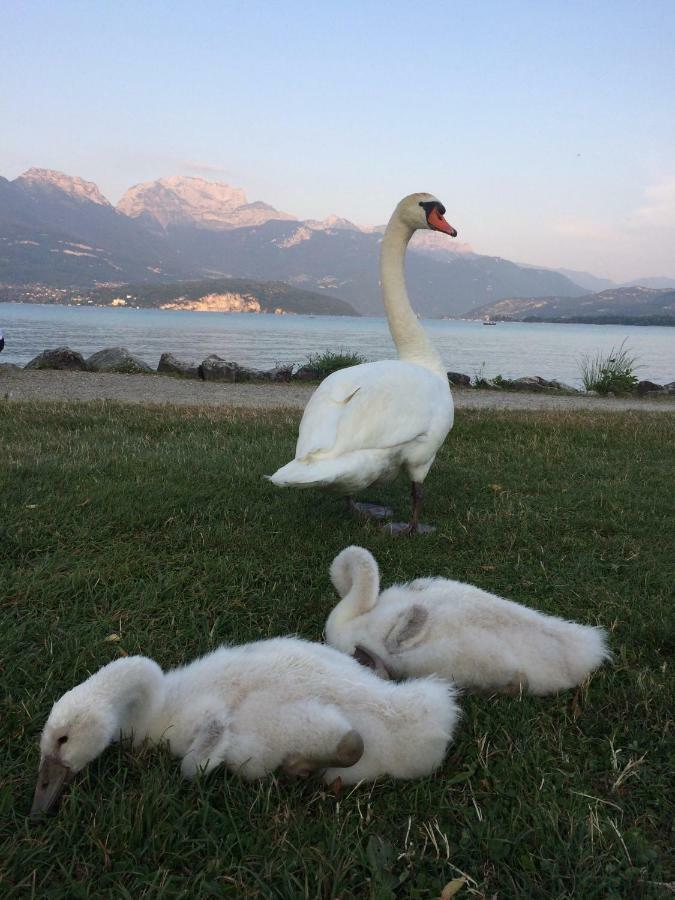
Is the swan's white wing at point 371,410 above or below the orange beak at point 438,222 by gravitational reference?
below

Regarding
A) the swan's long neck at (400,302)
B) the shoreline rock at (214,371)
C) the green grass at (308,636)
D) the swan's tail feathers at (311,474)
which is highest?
the swan's long neck at (400,302)

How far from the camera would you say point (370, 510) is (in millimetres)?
5434

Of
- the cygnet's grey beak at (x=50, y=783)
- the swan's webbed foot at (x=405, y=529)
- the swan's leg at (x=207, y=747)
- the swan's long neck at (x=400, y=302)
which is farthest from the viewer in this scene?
the swan's long neck at (x=400, y=302)

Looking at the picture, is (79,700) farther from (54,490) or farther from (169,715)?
(54,490)

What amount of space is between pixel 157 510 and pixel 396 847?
3.36m

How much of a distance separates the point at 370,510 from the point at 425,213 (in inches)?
115

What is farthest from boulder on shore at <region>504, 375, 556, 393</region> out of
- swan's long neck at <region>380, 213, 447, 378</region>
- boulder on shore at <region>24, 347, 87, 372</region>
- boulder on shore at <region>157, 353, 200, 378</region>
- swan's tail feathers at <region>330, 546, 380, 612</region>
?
swan's tail feathers at <region>330, 546, 380, 612</region>

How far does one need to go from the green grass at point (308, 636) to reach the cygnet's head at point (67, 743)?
63 mm

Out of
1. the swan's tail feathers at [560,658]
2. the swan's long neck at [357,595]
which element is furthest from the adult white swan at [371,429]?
the swan's tail feathers at [560,658]

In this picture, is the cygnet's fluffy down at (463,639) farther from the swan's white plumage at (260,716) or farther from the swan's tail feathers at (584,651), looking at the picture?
the swan's white plumage at (260,716)

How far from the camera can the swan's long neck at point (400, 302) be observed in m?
6.11

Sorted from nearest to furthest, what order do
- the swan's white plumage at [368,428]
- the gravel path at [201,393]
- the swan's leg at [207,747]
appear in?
the swan's leg at [207,747] → the swan's white plumage at [368,428] → the gravel path at [201,393]

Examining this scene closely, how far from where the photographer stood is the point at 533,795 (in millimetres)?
2135

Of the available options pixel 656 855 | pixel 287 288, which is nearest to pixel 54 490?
pixel 656 855
